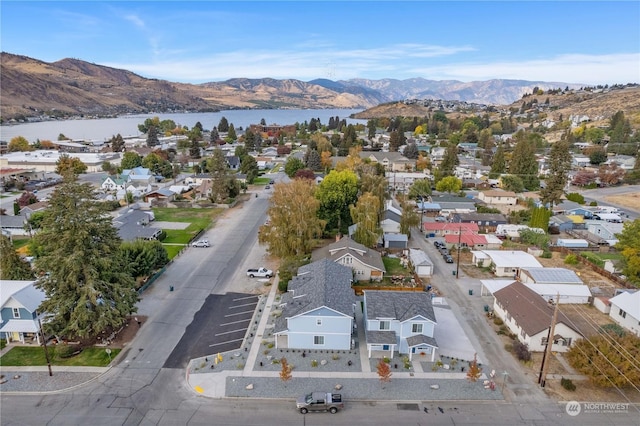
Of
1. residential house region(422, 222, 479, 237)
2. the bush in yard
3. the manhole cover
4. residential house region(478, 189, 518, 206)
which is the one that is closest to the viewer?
the manhole cover

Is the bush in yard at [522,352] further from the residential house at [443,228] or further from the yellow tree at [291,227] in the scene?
the residential house at [443,228]

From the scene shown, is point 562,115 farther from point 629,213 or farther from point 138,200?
point 138,200

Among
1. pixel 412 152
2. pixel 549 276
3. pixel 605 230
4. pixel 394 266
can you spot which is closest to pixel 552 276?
pixel 549 276

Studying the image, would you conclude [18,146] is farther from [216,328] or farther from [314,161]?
[216,328]

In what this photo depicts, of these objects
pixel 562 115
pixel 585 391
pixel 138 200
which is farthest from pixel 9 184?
pixel 562 115

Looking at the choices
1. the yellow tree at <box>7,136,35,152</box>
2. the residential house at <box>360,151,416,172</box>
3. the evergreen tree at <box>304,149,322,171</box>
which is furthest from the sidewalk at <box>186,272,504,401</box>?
the yellow tree at <box>7,136,35,152</box>

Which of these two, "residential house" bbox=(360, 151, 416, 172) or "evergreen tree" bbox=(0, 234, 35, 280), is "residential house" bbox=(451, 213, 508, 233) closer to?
"residential house" bbox=(360, 151, 416, 172)

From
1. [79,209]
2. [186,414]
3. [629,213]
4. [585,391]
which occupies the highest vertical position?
[79,209]
